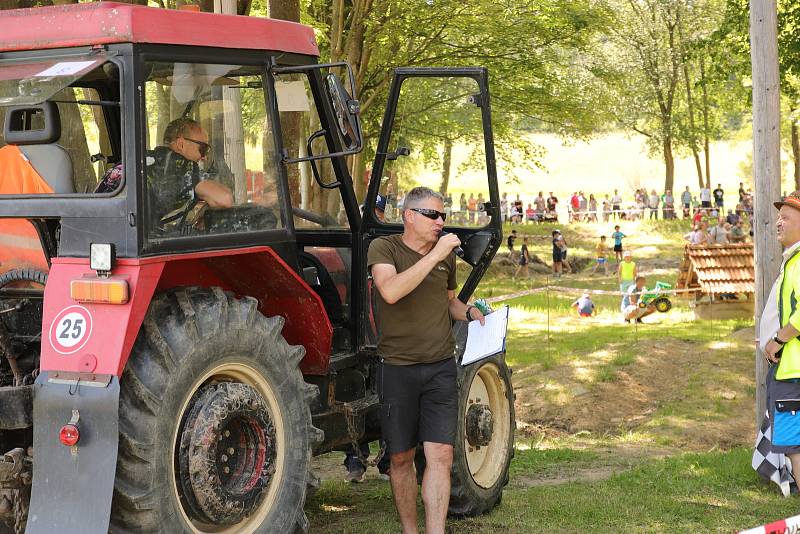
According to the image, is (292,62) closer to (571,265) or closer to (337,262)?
(337,262)

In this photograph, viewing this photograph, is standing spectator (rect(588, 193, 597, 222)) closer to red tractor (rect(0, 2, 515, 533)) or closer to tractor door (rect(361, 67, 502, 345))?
tractor door (rect(361, 67, 502, 345))

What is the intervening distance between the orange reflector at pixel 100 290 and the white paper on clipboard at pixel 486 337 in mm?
2385

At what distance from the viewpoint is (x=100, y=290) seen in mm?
4320

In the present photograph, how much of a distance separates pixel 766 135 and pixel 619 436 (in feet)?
14.7

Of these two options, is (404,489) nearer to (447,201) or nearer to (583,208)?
(447,201)

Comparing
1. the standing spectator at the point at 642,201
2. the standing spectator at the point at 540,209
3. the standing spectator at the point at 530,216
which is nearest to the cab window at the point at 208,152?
the standing spectator at the point at 530,216

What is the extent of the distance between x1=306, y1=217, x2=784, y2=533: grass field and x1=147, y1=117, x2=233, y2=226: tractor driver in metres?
2.36

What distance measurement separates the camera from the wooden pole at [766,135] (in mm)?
8047

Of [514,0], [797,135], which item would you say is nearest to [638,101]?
[797,135]

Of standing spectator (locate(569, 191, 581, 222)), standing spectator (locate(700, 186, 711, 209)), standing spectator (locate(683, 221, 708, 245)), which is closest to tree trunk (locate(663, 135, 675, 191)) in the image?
standing spectator (locate(700, 186, 711, 209))

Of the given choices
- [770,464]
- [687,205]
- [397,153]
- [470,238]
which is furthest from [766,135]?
[687,205]

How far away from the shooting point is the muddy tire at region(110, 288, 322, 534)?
441cm

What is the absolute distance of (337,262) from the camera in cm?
651

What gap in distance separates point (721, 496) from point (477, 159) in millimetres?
2790
